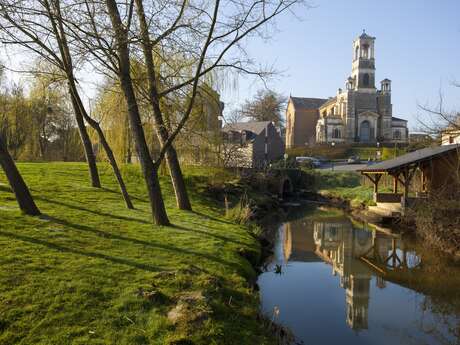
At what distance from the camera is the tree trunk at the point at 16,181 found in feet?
23.3

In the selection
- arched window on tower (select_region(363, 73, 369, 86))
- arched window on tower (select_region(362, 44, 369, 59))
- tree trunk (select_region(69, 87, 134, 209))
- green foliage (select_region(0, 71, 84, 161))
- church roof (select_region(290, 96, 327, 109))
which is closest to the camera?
tree trunk (select_region(69, 87, 134, 209))

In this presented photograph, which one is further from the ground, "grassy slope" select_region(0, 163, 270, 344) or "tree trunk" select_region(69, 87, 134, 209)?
"tree trunk" select_region(69, 87, 134, 209)

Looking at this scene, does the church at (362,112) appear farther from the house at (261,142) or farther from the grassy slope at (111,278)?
the grassy slope at (111,278)

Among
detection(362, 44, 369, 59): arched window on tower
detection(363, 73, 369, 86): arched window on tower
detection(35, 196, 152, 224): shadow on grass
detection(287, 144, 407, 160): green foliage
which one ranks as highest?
detection(362, 44, 369, 59): arched window on tower

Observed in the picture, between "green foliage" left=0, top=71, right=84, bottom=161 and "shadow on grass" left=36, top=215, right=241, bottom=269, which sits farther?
"green foliage" left=0, top=71, right=84, bottom=161

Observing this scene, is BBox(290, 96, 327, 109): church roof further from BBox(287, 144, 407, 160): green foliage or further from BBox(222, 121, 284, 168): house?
BBox(222, 121, 284, 168): house

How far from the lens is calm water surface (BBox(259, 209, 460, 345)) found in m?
6.43

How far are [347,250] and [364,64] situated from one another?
5316cm

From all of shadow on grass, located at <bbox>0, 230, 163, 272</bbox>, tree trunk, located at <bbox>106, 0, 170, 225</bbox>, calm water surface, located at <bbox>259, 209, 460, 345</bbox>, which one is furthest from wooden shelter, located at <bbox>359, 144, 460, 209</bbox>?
shadow on grass, located at <bbox>0, 230, 163, 272</bbox>

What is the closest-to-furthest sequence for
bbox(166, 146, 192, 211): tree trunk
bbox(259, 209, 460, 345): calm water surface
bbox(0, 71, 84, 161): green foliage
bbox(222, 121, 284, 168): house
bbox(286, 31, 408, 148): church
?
bbox(259, 209, 460, 345): calm water surface < bbox(166, 146, 192, 211): tree trunk < bbox(0, 71, 84, 161): green foliage < bbox(222, 121, 284, 168): house < bbox(286, 31, 408, 148): church

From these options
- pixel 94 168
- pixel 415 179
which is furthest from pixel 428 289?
pixel 415 179

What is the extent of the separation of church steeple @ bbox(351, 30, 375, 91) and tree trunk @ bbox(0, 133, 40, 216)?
58241 mm

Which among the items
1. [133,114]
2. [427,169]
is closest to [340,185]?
[427,169]

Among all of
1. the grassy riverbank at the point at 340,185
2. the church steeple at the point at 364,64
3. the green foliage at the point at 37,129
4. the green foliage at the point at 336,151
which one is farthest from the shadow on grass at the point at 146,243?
the church steeple at the point at 364,64
